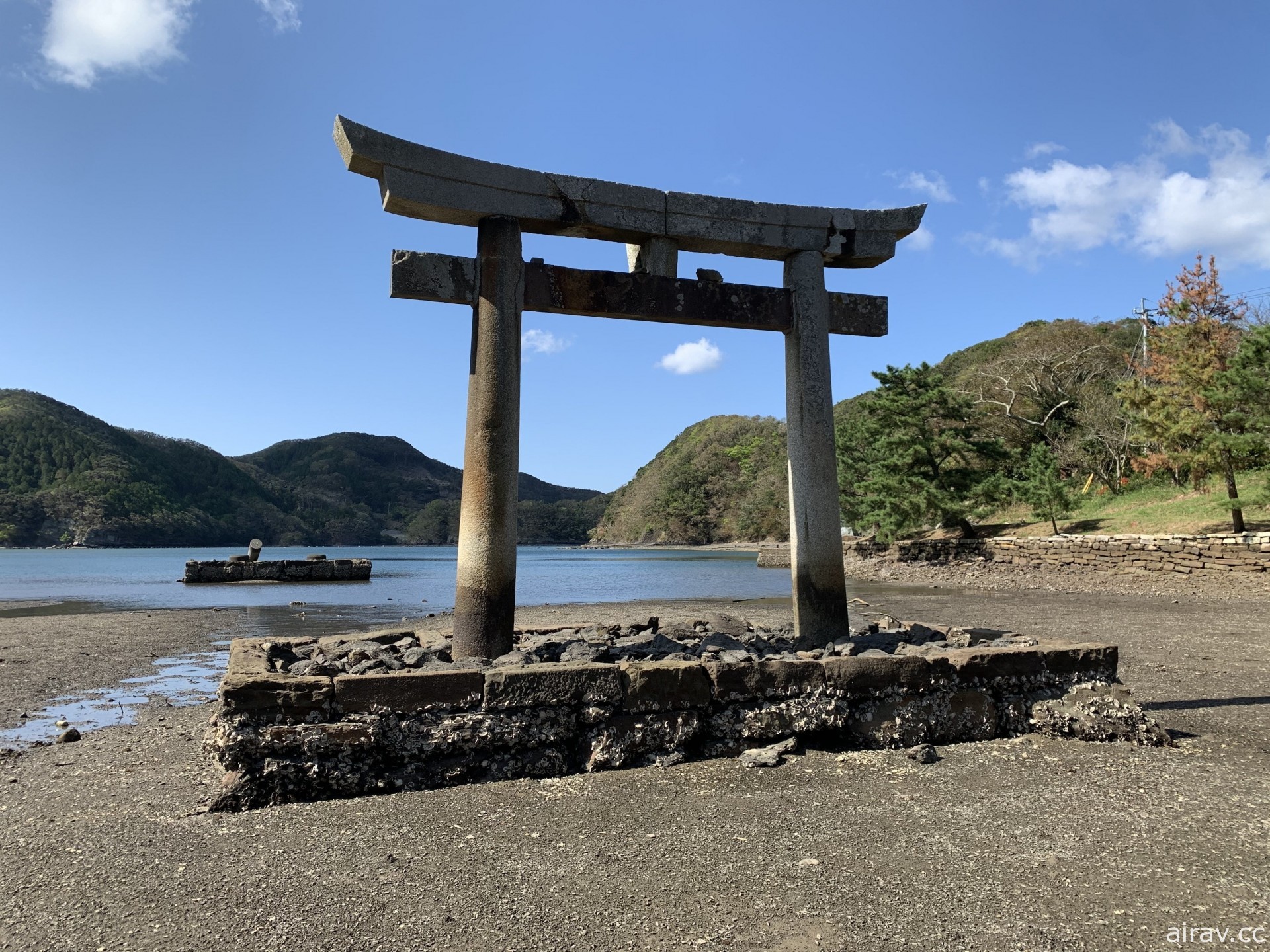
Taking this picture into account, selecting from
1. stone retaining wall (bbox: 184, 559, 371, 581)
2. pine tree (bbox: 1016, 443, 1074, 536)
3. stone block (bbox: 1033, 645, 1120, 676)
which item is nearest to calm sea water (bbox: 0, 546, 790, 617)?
stone retaining wall (bbox: 184, 559, 371, 581)

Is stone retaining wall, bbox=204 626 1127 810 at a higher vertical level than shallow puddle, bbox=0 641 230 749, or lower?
higher

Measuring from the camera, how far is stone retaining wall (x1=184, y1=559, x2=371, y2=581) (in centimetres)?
3812

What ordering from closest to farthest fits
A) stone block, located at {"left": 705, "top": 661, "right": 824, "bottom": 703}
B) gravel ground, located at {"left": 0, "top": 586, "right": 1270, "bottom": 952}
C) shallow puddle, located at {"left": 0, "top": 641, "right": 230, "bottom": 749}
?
gravel ground, located at {"left": 0, "top": 586, "right": 1270, "bottom": 952}
stone block, located at {"left": 705, "top": 661, "right": 824, "bottom": 703}
shallow puddle, located at {"left": 0, "top": 641, "right": 230, "bottom": 749}

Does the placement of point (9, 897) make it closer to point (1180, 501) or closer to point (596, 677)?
point (596, 677)

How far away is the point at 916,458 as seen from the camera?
88.6ft

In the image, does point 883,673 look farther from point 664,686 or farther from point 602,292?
point 602,292

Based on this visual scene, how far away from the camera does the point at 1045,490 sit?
24.4 metres

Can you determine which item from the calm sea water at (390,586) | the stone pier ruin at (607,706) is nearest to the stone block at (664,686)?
the stone pier ruin at (607,706)

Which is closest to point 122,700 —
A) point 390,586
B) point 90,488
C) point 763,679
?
point 763,679

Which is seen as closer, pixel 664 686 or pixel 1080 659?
pixel 664 686

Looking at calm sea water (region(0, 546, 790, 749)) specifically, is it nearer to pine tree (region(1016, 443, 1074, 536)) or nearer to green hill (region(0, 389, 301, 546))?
pine tree (region(1016, 443, 1074, 536))

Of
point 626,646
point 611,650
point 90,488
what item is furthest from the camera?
point 90,488

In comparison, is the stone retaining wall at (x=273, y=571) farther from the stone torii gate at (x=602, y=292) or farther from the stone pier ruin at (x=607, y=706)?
the stone torii gate at (x=602, y=292)

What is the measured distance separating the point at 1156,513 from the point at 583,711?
81.2 ft
